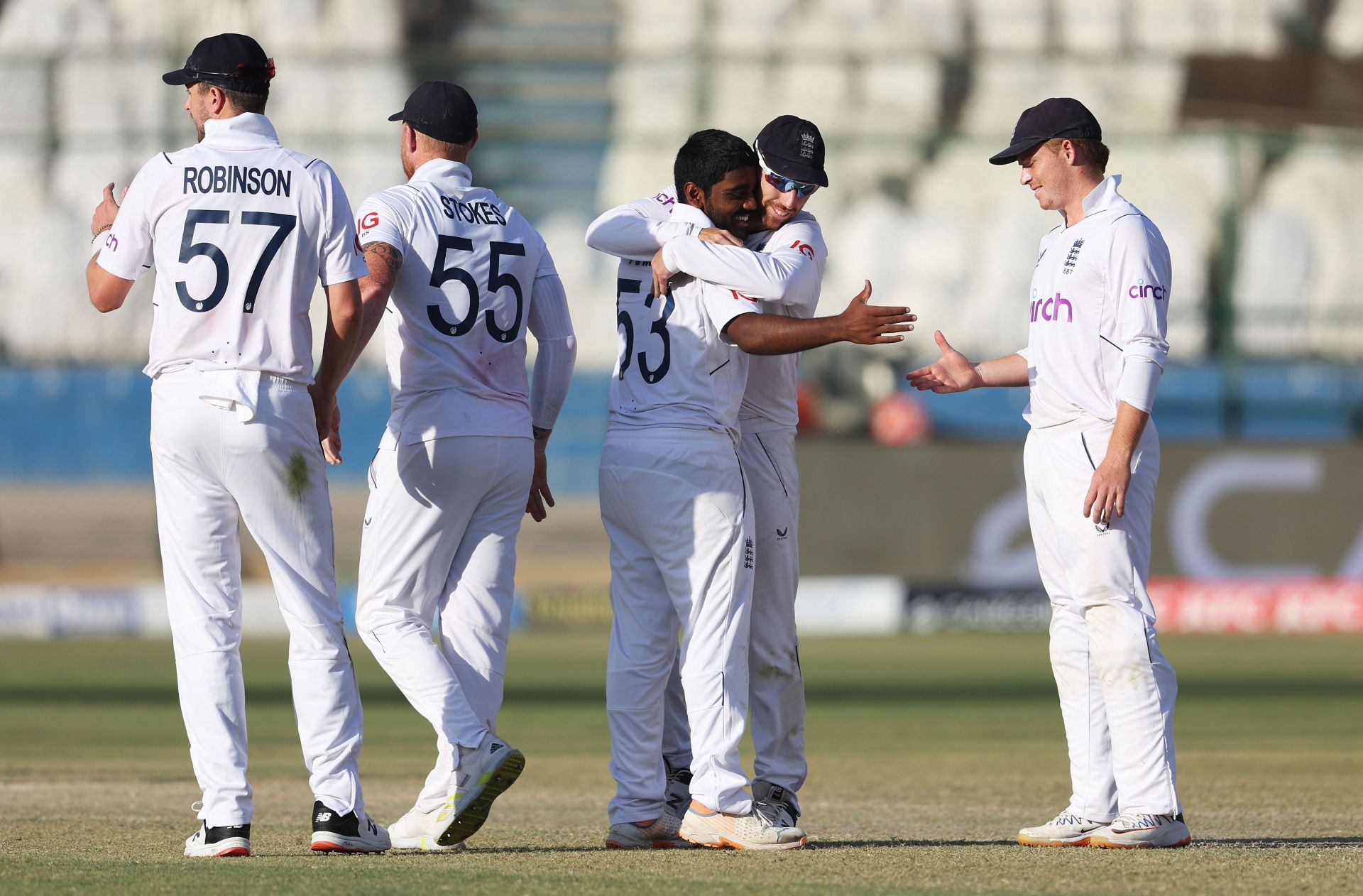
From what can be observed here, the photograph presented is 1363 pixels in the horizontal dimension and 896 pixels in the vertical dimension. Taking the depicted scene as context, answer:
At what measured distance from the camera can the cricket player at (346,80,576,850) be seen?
5.15 metres

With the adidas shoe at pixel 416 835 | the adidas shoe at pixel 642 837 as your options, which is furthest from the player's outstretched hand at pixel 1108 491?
the adidas shoe at pixel 416 835

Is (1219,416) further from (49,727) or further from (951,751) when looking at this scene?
(49,727)

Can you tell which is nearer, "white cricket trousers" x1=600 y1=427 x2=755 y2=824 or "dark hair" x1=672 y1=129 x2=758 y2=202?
"white cricket trousers" x1=600 y1=427 x2=755 y2=824

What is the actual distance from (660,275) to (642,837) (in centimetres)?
165

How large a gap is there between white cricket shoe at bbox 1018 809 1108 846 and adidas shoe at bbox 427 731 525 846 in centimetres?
153

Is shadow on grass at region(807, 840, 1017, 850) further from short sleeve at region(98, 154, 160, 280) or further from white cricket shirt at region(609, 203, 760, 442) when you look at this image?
short sleeve at region(98, 154, 160, 280)

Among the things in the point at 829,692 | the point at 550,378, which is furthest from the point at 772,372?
the point at 829,692

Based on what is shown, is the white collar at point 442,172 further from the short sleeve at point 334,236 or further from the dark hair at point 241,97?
the dark hair at point 241,97

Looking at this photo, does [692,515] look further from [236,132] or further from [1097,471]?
[236,132]

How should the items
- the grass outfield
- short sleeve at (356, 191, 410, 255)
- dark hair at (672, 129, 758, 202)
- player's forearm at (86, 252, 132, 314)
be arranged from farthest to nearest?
1. dark hair at (672, 129, 758, 202)
2. short sleeve at (356, 191, 410, 255)
3. player's forearm at (86, 252, 132, 314)
4. the grass outfield

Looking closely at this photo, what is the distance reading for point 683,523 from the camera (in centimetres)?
→ 514

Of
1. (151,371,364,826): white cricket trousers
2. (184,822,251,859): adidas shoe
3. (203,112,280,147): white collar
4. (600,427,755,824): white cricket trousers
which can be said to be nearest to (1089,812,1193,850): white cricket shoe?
(600,427,755,824): white cricket trousers

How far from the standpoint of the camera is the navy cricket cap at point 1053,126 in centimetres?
517

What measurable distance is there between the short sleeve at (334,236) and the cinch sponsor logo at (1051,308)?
6.59 feet
